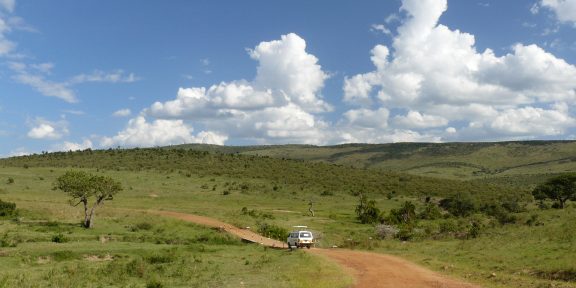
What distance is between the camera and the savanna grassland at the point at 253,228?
99.9 feet

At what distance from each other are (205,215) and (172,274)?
36606mm

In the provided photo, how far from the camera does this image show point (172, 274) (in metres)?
31.7

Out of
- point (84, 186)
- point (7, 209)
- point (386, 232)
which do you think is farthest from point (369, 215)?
point (7, 209)

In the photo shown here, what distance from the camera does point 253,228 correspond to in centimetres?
6216

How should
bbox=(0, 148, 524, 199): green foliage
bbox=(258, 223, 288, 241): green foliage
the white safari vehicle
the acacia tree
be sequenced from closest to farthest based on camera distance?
the white safari vehicle, the acacia tree, bbox=(258, 223, 288, 241): green foliage, bbox=(0, 148, 524, 199): green foliage

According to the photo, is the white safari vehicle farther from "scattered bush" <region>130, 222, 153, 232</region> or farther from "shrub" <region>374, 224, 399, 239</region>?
"scattered bush" <region>130, 222, 153, 232</region>

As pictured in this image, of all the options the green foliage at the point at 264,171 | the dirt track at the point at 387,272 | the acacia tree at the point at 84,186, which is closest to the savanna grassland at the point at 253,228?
the green foliage at the point at 264,171

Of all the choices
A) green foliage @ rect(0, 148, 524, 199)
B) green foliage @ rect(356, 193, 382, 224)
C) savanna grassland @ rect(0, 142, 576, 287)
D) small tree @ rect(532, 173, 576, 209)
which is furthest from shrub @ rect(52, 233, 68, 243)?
small tree @ rect(532, 173, 576, 209)

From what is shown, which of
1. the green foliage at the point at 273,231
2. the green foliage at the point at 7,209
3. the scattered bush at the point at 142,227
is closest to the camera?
the scattered bush at the point at 142,227

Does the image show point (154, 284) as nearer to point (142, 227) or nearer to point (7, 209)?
point (142, 227)

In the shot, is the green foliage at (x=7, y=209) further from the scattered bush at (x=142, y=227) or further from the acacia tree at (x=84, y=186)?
the scattered bush at (x=142, y=227)

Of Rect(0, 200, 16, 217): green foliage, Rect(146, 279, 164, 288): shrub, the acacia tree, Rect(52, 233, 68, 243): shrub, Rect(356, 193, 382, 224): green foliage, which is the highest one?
the acacia tree

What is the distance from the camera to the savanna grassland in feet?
99.9

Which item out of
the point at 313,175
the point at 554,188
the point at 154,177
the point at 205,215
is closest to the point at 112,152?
the point at 154,177
